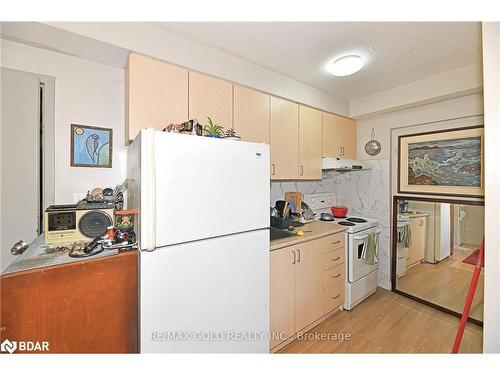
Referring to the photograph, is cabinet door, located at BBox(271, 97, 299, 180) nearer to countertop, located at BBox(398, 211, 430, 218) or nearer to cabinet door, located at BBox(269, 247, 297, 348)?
cabinet door, located at BBox(269, 247, 297, 348)

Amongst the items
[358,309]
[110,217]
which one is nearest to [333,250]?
[358,309]

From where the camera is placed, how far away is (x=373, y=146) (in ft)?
8.75

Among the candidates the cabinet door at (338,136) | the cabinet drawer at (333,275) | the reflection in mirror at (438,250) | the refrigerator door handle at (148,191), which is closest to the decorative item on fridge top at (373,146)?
the cabinet door at (338,136)

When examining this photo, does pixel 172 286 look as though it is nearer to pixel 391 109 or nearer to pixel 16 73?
pixel 16 73

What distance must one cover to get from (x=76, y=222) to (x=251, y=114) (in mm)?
1416

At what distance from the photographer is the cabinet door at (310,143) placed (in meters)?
2.15

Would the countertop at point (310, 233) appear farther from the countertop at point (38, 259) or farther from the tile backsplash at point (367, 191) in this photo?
the countertop at point (38, 259)

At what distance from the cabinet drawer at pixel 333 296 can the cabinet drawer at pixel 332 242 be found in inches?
14.4

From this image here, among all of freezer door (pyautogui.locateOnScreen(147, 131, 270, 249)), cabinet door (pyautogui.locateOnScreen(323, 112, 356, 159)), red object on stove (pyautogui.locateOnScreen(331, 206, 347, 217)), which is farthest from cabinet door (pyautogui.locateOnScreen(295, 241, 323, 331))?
cabinet door (pyautogui.locateOnScreen(323, 112, 356, 159))

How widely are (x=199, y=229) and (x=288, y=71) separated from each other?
167 centimetres

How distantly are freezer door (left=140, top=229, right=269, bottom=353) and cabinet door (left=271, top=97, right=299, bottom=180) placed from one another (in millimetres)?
819

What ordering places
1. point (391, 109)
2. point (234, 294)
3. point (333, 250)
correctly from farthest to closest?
point (391, 109), point (333, 250), point (234, 294)
